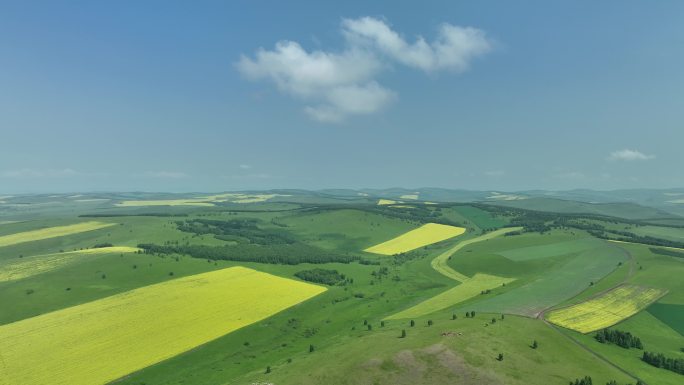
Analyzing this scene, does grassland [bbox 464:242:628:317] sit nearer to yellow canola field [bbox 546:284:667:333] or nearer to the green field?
the green field

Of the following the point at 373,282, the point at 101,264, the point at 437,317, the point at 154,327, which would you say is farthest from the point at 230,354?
the point at 101,264

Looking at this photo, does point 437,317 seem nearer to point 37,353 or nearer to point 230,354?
point 230,354

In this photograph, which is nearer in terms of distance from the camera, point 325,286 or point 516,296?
point 516,296

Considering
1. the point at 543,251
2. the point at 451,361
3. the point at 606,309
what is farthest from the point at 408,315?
the point at 543,251

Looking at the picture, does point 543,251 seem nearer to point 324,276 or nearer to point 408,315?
point 408,315

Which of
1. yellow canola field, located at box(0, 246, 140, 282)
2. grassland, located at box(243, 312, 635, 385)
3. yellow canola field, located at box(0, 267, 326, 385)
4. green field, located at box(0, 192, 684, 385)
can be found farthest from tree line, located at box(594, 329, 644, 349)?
yellow canola field, located at box(0, 246, 140, 282)

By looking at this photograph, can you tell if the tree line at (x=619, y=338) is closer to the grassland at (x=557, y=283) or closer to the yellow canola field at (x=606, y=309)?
the yellow canola field at (x=606, y=309)
